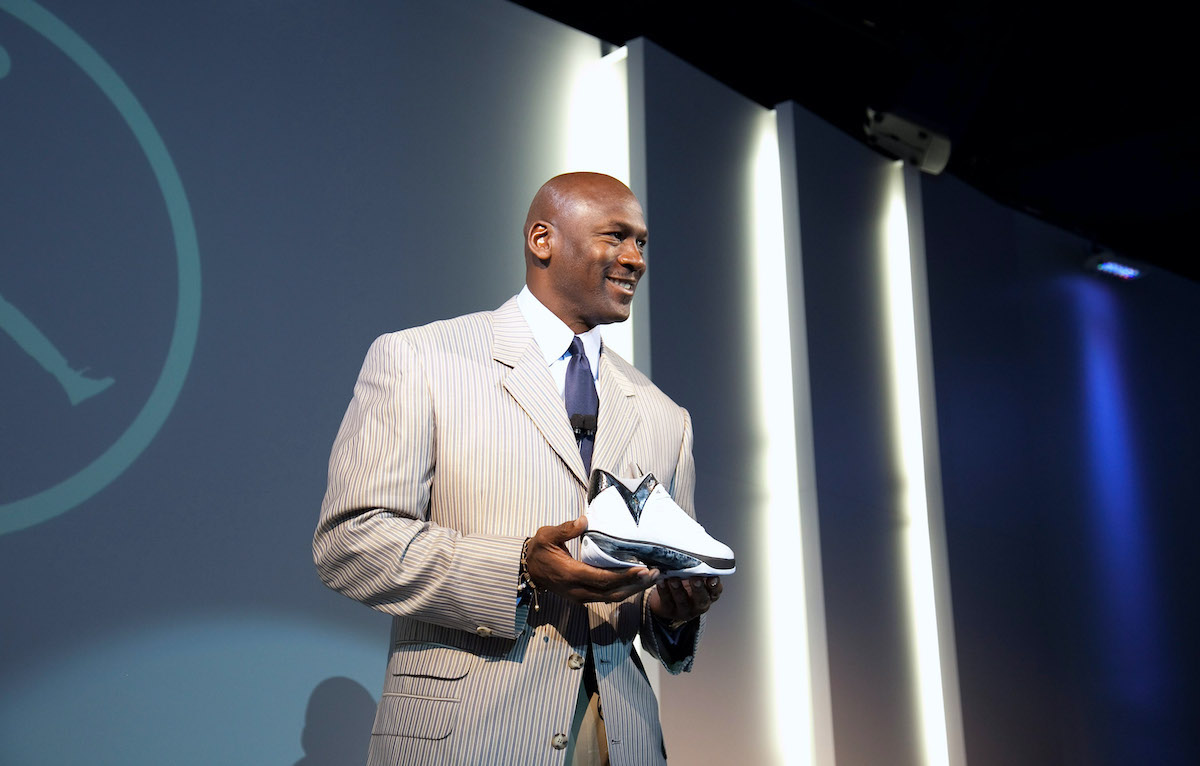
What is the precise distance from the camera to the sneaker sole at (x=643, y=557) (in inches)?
56.0

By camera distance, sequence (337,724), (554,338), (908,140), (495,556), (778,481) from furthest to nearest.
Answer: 1. (908,140)
2. (778,481)
3. (337,724)
4. (554,338)
5. (495,556)

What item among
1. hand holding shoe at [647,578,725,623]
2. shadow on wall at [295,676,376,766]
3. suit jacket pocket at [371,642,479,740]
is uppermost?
hand holding shoe at [647,578,725,623]

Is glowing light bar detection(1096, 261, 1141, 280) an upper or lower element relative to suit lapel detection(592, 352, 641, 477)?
upper

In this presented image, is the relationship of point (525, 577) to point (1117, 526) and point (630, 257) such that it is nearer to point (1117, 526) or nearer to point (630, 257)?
point (630, 257)

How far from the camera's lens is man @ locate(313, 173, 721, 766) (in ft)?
5.08

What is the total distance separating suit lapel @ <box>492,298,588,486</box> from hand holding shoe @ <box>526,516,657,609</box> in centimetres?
24

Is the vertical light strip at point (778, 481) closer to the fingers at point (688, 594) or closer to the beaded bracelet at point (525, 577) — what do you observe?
the fingers at point (688, 594)

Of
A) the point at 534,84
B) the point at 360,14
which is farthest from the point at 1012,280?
the point at 360,14

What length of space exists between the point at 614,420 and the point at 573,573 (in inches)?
16.6

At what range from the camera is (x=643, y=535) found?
Result: 1436 mm

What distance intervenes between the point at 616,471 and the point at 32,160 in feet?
5.65

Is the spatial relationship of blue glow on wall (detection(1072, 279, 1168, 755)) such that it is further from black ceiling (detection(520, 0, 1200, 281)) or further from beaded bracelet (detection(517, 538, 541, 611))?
beaded bracelet (detection(517, 538, 541, 611))

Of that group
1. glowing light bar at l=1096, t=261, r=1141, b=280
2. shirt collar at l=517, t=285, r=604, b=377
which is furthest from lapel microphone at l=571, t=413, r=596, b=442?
glowing light bar at l=1096, t=261, r=1141, b=280

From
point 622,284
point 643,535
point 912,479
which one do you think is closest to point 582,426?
point 622,284
